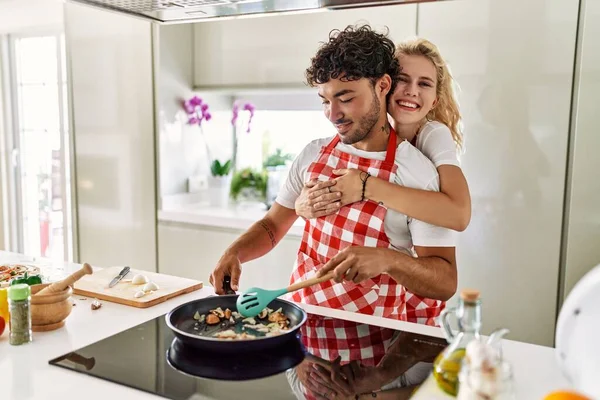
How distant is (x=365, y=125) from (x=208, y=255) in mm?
1497

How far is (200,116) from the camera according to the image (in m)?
3.23

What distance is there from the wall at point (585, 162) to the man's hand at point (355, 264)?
108 centimetres

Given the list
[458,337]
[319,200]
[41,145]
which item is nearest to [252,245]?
[319,200]

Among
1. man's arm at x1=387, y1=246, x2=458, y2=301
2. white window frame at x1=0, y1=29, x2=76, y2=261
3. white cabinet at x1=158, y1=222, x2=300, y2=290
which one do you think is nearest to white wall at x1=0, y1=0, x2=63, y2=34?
white window frame at x1=0, y1=29, x2=76, y2=261

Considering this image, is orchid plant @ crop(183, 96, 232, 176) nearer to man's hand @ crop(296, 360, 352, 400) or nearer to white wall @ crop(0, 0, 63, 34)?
white wall @ crop(0, 0, 63, 34)

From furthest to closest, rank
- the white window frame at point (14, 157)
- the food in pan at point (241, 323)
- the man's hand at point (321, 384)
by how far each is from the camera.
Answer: the white window frame at point (14, 157) < the food in pan at point (241, 323) < the man's hand at point (321, 384)

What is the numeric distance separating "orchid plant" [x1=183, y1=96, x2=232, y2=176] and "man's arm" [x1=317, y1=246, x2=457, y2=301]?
6.05ft

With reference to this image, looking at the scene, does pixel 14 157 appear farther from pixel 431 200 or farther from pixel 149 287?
pixel 431 200

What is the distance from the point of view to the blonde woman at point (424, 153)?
1508 mm

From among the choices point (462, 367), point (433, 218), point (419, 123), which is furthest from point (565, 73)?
point (462, 367)

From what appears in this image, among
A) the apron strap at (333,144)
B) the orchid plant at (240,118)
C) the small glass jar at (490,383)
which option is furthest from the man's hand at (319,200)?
the orchid plant at (240,118)

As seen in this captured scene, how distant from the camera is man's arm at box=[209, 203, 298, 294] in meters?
1.63

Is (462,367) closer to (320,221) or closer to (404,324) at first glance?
(404,324)

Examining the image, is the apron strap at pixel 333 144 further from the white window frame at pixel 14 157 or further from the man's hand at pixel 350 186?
the white window frame at pixel 14 157
